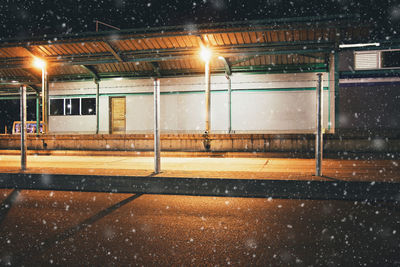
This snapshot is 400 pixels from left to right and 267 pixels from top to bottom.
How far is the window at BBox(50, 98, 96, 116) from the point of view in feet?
71.1

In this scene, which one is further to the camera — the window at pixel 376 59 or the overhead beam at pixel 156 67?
the overhead beam at pixel 156 67

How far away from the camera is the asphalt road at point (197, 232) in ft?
10.4

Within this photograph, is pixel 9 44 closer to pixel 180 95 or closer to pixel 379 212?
pixel 180 95

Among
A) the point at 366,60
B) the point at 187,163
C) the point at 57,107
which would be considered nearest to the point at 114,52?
the point at 187,163

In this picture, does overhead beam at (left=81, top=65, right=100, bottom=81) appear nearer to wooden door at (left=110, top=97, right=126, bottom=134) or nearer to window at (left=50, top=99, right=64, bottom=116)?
wooden door at (left=110, top=97, right=126, bottom=134)

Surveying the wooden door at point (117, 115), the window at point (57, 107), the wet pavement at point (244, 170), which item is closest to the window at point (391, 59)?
the wet pavement at point (244, 170)

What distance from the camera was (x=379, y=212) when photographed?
4848 mm

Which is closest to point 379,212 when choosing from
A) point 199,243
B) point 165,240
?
point 199,243

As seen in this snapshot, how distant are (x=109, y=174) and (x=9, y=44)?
11.3 metres

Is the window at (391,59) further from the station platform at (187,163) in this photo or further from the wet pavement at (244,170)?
the wet pavement at (244,170)

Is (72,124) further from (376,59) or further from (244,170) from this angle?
(376,59)

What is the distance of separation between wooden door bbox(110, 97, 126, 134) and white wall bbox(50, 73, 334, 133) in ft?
1.13

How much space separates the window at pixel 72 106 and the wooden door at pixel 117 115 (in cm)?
132

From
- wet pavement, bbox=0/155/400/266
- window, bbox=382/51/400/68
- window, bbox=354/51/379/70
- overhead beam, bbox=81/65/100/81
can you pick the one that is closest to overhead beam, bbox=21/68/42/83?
overhead beam, bbox=81/65/100/81
